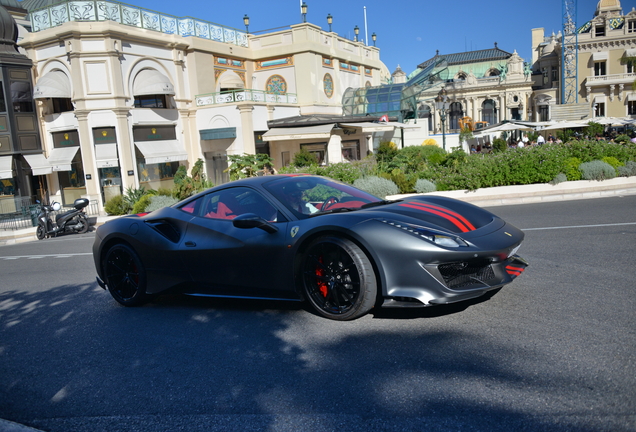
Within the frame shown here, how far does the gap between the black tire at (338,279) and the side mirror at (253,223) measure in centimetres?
41

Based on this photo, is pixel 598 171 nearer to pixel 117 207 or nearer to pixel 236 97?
pixel 117 207

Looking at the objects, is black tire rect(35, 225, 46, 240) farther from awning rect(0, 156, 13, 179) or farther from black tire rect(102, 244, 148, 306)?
black tire rect(102, 244, 148, 306)

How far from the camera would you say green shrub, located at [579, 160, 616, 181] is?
13672mm

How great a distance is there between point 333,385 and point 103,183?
86.5 ft

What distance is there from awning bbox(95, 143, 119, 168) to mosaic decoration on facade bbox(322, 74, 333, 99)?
15.8m

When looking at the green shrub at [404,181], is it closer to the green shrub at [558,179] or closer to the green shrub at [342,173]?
the green shrub at [342,173]

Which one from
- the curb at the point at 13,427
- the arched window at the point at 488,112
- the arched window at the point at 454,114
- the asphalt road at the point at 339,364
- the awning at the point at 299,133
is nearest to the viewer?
the asphalt road at the point at 339,364

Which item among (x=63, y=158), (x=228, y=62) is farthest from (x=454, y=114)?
(x=63, y=158)

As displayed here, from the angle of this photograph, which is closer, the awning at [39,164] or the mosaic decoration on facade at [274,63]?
the awning at [39,164]

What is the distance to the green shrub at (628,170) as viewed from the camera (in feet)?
45.6

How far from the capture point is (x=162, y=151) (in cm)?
2892

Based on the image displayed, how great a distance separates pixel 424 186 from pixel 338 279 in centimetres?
1087

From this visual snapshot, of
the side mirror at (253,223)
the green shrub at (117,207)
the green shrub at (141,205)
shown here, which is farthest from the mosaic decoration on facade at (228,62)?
the side mirror at (253,223)

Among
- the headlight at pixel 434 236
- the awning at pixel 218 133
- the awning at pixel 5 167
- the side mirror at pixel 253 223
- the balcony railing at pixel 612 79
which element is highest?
the balcony railing at pixel 612 79
